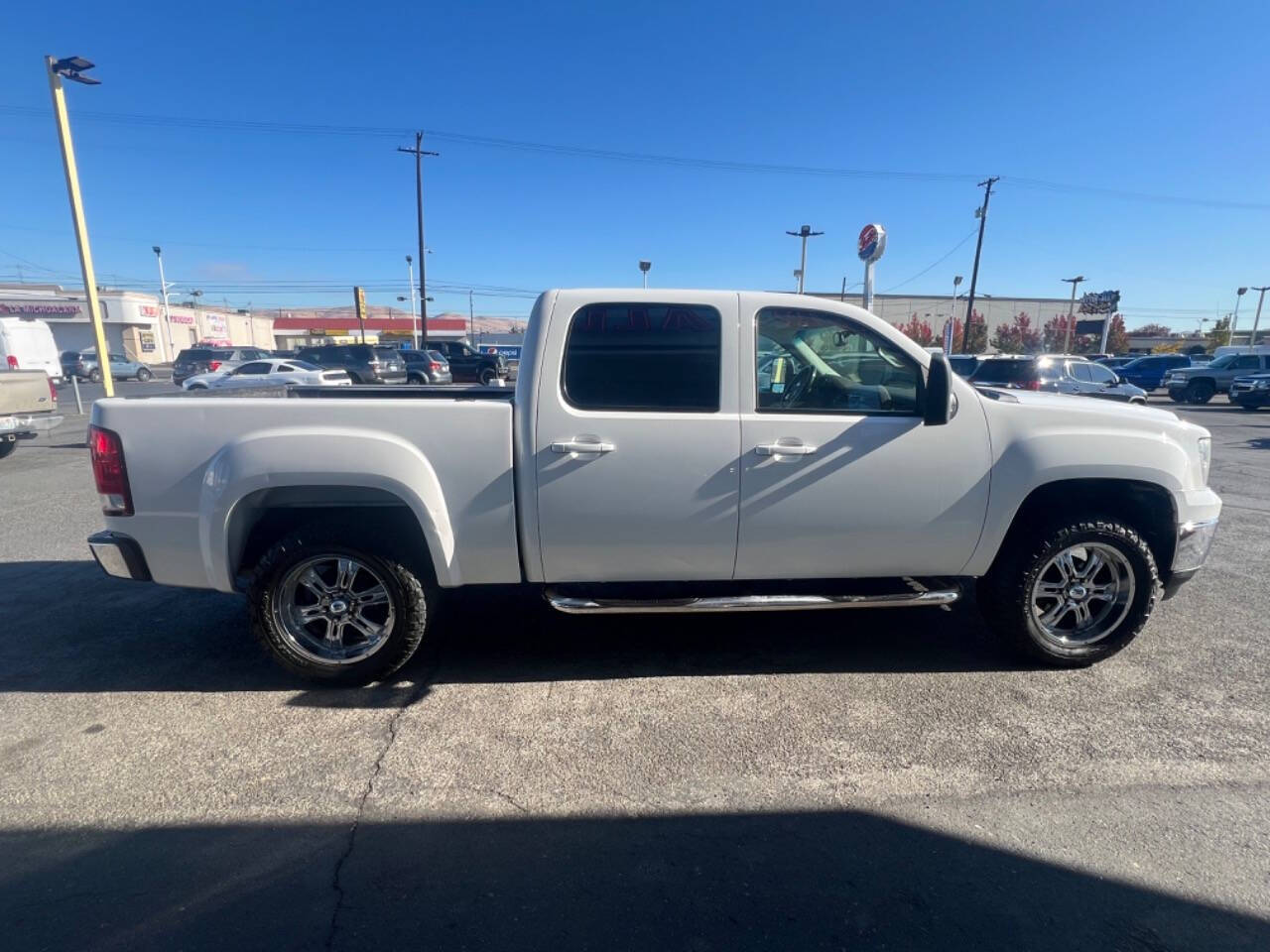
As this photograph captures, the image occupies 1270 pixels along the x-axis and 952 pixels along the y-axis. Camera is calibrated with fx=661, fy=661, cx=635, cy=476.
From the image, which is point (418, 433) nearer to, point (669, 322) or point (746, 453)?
point (669, 322)

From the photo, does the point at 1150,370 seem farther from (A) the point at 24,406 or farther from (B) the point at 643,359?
(A) the point at 24,406

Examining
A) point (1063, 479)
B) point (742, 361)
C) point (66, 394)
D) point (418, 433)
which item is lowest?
point (66, 394)

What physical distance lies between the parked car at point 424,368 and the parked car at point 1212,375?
2866cm

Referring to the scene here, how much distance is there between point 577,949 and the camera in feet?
6.34

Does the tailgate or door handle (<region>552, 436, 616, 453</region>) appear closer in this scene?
door handle (<region>552, 436, 616, 453</region>)

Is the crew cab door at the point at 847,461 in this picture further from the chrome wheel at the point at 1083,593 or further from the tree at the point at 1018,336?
the tree at the point at 1018,336

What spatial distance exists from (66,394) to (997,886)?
33.3 meters

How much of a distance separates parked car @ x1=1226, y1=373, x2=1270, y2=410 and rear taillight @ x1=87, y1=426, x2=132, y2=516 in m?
27.7

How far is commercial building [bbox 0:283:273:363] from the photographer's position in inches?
2087

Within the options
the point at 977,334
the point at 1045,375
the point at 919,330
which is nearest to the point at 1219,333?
the point at 977,334

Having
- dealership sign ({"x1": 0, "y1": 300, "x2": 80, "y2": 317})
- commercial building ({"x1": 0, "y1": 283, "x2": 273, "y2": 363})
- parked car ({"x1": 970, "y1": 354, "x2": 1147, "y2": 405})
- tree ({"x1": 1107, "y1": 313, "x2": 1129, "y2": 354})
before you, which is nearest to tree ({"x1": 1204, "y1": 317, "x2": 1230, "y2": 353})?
tree ({"x1": 1107, "y1": 313, "x2": 1129, "y2": 354})

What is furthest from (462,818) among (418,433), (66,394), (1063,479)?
(66,394)

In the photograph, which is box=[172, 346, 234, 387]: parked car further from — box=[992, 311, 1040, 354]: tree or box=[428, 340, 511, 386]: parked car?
box=[992, 311, 1040, 354]: tree

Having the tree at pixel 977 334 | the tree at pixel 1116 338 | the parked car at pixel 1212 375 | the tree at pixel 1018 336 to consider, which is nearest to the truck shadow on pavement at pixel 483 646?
the parked car at pixel 1212 375
